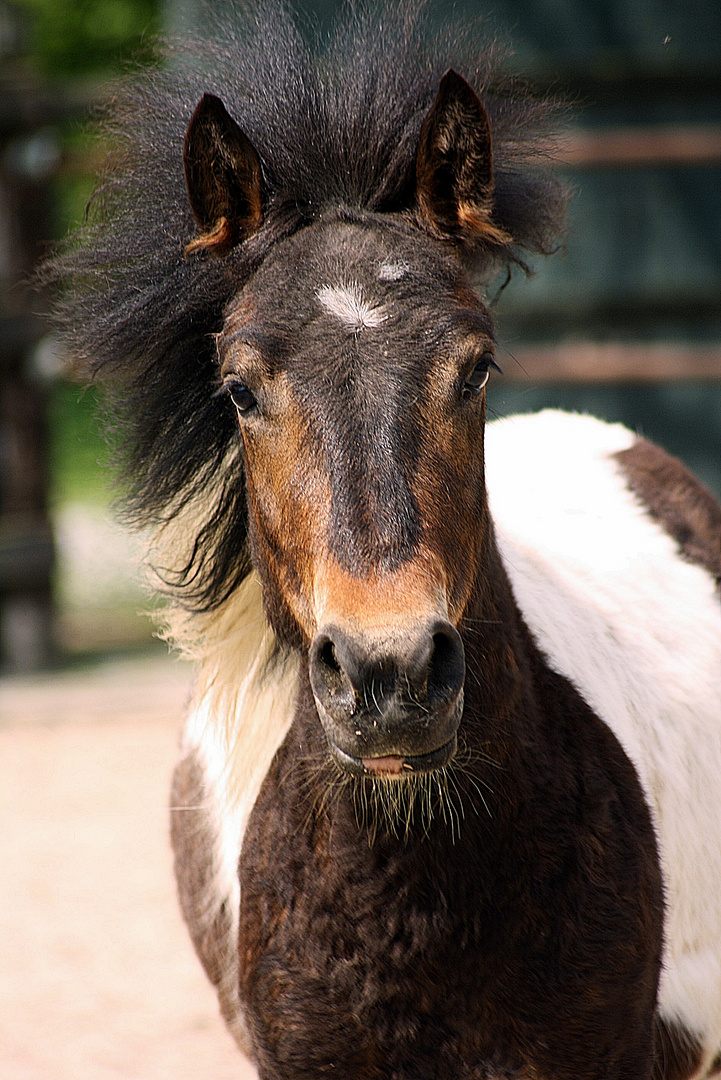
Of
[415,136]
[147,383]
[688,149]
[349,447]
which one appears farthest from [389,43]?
[688,149]

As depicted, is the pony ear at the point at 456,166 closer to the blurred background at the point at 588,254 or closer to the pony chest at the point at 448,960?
the pony chest at the point at 448,960

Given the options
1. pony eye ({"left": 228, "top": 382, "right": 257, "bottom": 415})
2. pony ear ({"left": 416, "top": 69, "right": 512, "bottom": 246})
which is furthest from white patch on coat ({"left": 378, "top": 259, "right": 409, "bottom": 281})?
pony eye ({"left": 228, "top": 382, "right": 257, "bottom": 415})

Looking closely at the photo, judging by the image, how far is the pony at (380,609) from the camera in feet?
6.31

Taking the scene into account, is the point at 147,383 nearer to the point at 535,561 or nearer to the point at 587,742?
the point at 535,561

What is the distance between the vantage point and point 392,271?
2070 millimetres

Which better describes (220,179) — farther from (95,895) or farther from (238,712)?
(95,895)

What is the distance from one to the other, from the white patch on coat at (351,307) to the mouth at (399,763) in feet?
2.25

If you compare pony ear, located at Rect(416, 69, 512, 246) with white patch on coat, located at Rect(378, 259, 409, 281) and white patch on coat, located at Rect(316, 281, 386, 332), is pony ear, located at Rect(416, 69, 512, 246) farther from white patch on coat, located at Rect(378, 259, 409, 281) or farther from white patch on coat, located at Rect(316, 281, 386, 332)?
white patch on coat, located at Rect(316, 281, 386, 332)

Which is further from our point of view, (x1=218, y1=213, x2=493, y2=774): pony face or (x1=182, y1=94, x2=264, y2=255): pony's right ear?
(x1=182, y1=94, x2=264, y2=255): pony's right ear

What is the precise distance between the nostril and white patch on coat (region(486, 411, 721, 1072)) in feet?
2.19

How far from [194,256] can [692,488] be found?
1.71m

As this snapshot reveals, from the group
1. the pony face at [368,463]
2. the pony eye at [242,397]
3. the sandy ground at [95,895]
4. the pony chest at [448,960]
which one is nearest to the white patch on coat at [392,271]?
the pony face at [368,463]

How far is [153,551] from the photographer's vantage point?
2.77 m

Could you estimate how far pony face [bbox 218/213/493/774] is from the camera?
5.74ft
